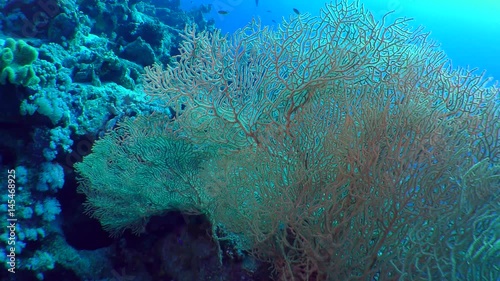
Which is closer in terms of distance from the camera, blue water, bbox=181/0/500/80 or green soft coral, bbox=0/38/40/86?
green soft coral, bbox=0/38/40/86

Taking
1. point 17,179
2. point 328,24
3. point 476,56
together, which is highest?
point 476,56

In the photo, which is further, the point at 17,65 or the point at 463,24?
the point at 463,24

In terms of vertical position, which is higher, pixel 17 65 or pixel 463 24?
pixel 463 24

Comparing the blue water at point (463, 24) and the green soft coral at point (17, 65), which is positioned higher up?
the blue water at point (463, 24)

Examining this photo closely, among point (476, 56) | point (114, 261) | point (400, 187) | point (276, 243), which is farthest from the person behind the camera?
point (476, 56)

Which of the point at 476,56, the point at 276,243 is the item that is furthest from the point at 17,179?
the point at 476,56

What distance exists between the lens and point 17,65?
3.76 meters

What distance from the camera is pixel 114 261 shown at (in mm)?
4223

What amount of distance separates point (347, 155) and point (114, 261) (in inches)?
139

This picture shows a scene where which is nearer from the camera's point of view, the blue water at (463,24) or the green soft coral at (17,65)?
the green soft coral at (17,65)

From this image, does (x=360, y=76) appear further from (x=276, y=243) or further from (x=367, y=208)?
(x=276, y=243)

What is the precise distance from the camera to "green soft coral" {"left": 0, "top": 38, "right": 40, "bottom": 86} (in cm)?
358

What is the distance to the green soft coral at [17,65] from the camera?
358cm

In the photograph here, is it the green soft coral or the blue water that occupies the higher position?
the blue water
